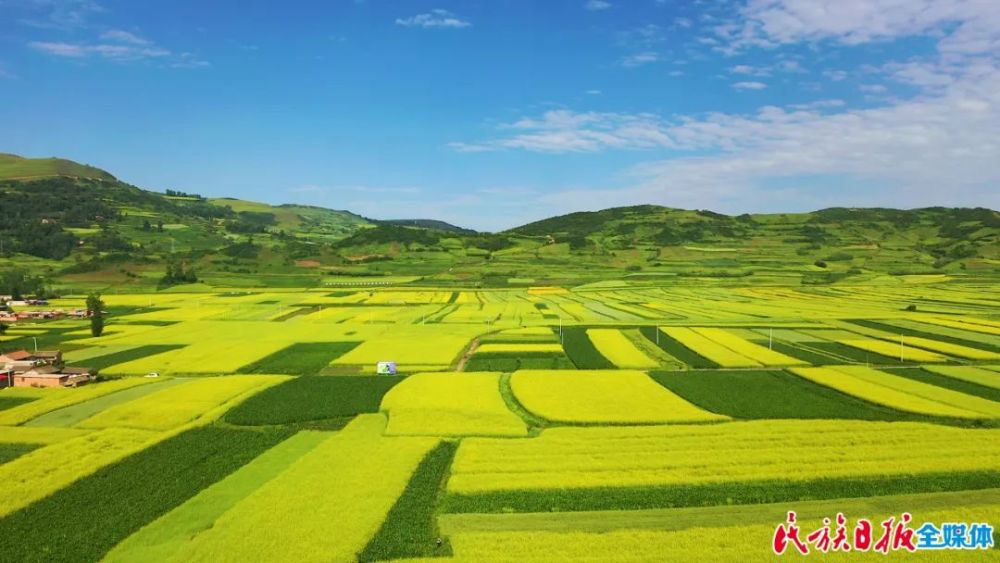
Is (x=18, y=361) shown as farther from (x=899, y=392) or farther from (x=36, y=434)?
(x=899, y=392)

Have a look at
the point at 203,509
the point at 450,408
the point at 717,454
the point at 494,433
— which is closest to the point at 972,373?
the point at 717,454

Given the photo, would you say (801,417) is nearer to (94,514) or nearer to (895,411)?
(895,411)

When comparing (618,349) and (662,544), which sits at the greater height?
(618,349)

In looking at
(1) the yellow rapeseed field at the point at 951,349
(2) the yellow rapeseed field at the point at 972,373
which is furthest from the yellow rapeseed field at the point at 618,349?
(1) the yellow rapeseed field at the point at 951,349

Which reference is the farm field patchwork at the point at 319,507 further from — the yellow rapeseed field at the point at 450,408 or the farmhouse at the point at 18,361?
the farmhouse at the point at 18,361

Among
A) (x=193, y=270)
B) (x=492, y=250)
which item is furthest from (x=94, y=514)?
(x=492, y=250)

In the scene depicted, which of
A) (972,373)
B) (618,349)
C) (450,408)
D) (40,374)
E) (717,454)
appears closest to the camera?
(717,454)

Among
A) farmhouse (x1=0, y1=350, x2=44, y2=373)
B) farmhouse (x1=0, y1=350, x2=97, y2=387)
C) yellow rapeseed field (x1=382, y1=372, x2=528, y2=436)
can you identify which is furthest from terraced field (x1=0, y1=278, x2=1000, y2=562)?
farmhouse (x1=0, y1=350, x2=44, y2=373)
